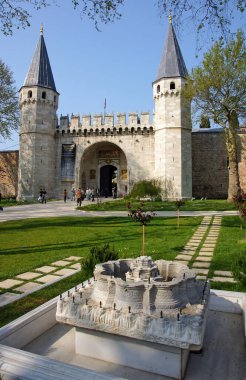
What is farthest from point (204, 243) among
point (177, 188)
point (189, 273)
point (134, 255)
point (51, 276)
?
point (177, 188)

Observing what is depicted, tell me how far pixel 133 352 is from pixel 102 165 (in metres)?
28.7

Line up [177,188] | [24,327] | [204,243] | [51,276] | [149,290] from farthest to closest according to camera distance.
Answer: [177,188] → [204,243] → [51,276] → [24,327] → [149,290]

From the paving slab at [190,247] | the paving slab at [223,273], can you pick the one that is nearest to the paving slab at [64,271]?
the paving slab at [223,273]

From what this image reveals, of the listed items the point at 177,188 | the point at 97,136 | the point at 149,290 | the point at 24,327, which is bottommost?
the point at 24,327

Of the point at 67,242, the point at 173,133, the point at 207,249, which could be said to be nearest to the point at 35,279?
the point at 67,242

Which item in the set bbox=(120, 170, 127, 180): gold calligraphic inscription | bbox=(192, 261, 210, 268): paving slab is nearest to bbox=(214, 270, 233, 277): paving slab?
bbox=(192, 261, 210, 268): paving slab

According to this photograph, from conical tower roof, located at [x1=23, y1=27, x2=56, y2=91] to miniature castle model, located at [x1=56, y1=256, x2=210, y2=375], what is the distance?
2727 cm

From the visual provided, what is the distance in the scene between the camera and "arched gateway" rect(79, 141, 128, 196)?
2956 cm

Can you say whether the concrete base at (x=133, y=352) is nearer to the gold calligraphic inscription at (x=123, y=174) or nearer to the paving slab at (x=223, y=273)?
the paving slab at (x=223, y=273)

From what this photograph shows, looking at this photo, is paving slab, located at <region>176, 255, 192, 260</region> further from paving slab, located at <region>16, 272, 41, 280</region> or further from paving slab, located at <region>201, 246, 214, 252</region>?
paving slab, located at <region>16, 272, 41, 280</region>

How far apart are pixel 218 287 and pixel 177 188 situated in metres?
19.2

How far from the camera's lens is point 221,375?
7.59 feet

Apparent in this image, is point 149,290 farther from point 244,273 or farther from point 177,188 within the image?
point 177,188

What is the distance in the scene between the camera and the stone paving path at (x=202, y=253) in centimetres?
491
